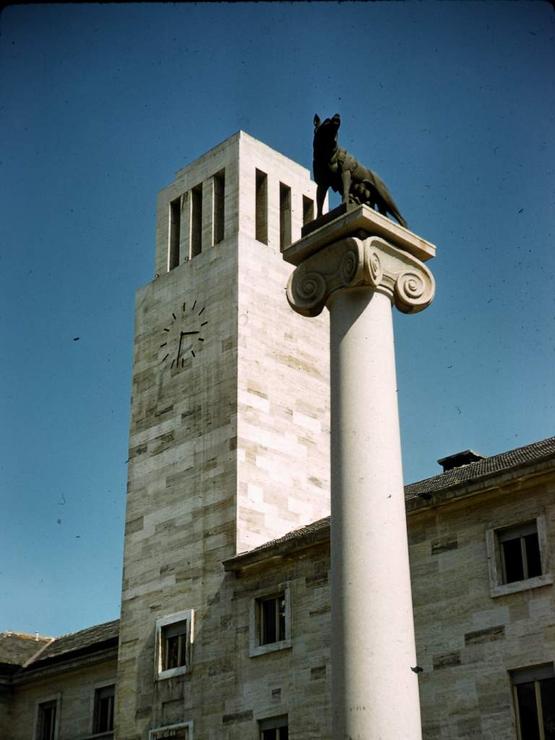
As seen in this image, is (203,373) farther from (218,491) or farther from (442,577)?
(442,577)

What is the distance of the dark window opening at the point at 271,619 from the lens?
28.5m

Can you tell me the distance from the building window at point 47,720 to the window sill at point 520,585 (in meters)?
21.5

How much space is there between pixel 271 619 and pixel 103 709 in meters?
12.1

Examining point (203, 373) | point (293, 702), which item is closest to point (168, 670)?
point (293, 702)

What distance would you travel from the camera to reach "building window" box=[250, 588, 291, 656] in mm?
28141

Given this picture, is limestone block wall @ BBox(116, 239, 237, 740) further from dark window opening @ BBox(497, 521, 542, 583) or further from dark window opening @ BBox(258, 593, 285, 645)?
dark window opening @ BBox(497, 521, 542, 583)

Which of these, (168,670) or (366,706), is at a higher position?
(168,670)

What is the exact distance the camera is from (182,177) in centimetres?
3875

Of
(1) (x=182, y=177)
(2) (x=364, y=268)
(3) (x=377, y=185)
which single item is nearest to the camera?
(2) (x=364, y=268)

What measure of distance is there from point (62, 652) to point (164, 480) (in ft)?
37.4

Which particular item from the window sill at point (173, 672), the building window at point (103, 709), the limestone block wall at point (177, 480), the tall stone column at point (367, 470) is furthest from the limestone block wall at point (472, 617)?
the building window at point (103, 709)

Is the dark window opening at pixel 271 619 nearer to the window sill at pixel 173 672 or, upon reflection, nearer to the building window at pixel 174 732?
the window sill at pixel 173 672

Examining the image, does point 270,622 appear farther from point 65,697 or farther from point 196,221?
point 196,221

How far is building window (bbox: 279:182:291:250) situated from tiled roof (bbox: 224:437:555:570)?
393 inches
